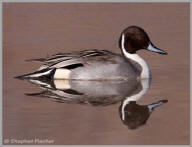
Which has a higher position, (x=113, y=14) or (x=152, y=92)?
(x=113, y=14)

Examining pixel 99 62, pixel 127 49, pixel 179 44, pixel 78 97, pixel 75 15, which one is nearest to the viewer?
pixel 78 97

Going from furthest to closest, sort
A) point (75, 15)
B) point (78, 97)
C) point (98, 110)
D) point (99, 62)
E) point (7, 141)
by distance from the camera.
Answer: point (75, 15) < point (99, 62) < point (78, 97) < point (98, 110) < point (7, 141)

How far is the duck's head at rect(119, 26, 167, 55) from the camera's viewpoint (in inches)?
469

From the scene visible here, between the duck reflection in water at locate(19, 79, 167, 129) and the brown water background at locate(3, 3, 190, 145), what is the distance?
138 millimetres

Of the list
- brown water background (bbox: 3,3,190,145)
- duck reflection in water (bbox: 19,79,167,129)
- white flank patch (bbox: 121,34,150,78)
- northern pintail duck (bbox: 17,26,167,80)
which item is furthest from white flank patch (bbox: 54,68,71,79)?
white flank patch (bbox: 121,34,150,78)

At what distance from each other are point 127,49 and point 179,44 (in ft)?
7.60

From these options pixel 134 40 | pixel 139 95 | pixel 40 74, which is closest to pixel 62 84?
pixel 40 74

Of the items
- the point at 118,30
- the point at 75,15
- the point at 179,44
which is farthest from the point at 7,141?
the point at 75,15

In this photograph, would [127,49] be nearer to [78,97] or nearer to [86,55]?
[86,55]

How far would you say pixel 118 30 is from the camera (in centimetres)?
1548

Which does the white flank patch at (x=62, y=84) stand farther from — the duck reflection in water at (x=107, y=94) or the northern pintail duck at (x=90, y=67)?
the northern pintail duck at (x=90, y=67)

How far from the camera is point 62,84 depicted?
1105 cm

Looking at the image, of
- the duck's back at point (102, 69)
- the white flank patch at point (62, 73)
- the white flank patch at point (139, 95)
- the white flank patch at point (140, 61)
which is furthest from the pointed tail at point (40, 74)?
the white flank patch at point (139, 95)

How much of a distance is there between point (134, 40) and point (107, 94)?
1.98 meters
